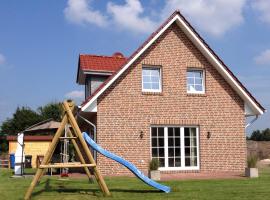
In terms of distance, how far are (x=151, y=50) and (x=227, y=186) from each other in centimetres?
834

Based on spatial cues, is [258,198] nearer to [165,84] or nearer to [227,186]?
[227,186]

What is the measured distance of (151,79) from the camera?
1920 cm

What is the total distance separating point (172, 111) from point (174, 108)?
0.19 metres

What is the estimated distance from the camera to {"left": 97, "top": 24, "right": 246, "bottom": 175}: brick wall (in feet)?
59.5

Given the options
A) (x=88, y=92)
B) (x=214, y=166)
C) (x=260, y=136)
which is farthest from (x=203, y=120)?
(x=260, y=136)

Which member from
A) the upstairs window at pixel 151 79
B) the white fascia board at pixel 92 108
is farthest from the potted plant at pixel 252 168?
the white fascia board at pixel 92 108

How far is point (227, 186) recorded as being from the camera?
41.5ft

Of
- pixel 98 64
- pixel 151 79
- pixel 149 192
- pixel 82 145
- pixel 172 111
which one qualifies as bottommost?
pixel 149 192

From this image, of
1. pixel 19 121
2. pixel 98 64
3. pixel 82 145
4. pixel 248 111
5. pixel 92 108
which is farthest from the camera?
pixel 19 121

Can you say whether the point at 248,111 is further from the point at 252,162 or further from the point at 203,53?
the point at 252,162

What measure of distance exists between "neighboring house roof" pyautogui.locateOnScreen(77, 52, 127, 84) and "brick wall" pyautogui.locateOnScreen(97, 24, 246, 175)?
294 cm

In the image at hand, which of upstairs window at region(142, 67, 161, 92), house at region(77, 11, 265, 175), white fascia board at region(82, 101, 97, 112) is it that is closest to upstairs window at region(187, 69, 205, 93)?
house at region(77, 11, 265, 175)

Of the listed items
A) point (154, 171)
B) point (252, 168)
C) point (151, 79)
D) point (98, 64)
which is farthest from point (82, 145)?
point (98, 64)

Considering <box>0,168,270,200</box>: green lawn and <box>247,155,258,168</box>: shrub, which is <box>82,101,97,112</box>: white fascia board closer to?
<box>0,168,270,200</box>: green lawn
